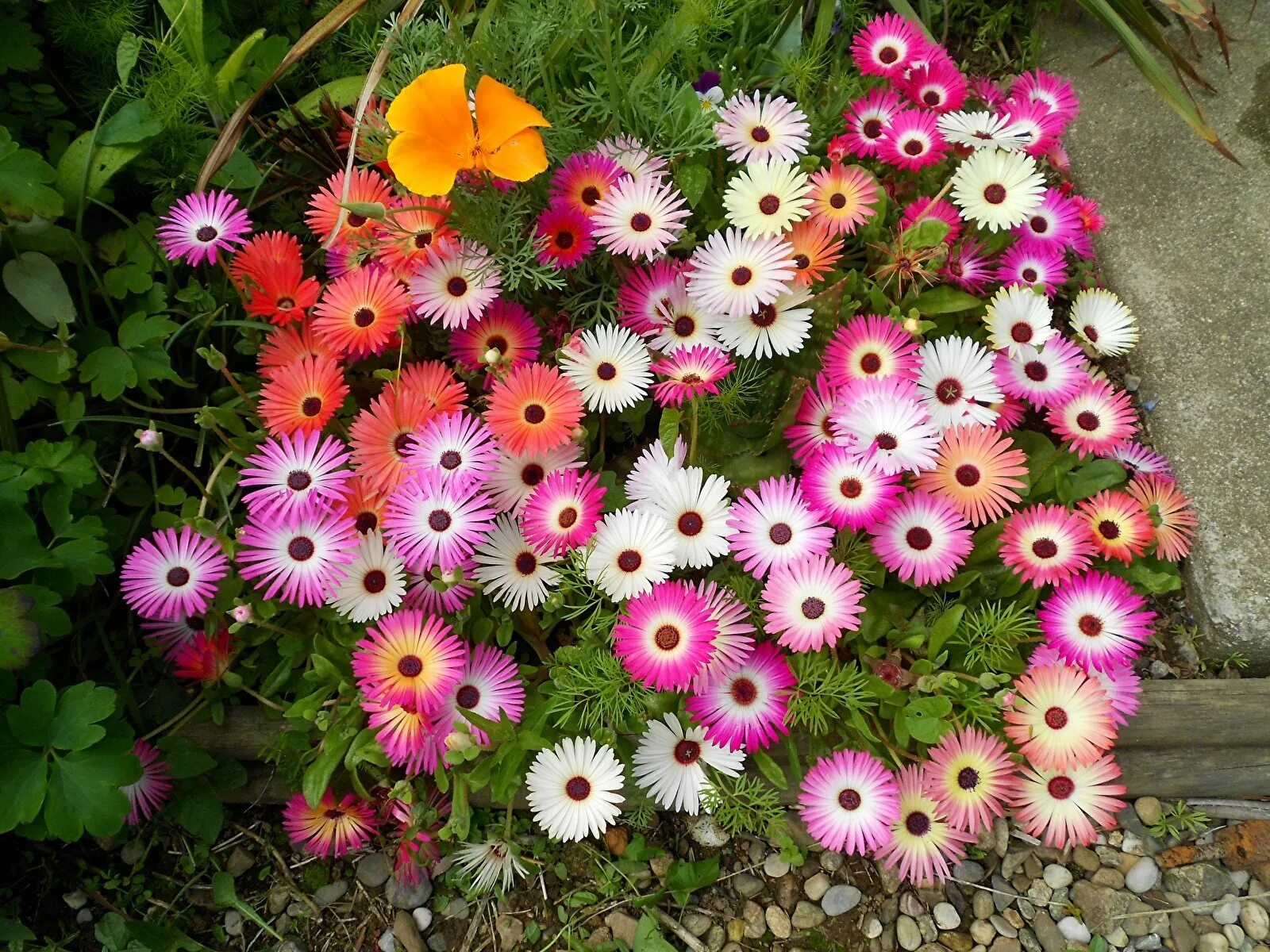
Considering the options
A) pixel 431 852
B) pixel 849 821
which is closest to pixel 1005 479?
pixel 849 821

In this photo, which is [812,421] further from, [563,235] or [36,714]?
[36,714]

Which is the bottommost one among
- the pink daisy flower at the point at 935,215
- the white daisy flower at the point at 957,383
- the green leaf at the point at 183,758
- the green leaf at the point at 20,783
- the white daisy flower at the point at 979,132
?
the green leaf at the point at 183,758

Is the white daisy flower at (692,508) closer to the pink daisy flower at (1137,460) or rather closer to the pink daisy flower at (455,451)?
the pink daisy flower at (455,451)

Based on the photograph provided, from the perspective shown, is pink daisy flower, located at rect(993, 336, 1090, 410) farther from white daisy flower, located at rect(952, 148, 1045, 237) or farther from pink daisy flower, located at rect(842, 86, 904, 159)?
pink daisy flower, located at rect(842, 86, 904, 159)

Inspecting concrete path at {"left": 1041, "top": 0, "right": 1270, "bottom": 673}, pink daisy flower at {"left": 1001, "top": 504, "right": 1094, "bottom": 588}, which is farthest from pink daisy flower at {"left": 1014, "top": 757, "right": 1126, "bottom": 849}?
concrete path at {"left": 1041, "top": 0, "right": 1270, "bottom": 673}

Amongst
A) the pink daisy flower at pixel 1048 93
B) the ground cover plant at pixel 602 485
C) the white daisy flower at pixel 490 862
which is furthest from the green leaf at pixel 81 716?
the pink daisy flower at pixel 1048 93
